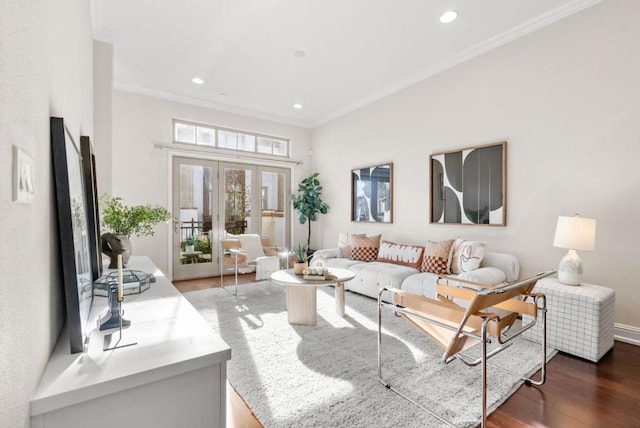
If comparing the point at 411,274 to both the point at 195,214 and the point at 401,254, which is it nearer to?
the point at 401,254

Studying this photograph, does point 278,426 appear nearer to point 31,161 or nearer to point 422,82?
point 31,161

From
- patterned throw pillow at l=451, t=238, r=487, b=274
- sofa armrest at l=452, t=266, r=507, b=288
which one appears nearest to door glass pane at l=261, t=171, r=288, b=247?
patterned throw pillow at l=451, t=238, r=487, b=274

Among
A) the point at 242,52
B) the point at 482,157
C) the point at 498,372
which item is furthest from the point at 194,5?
the point at 498,372

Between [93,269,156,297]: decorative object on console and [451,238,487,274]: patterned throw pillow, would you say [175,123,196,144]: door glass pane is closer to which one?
[93,269,156,297]: decorative object on console

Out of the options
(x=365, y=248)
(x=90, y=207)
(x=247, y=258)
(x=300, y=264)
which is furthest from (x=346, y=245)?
(x=90, y=207)

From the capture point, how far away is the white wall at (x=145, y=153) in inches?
190

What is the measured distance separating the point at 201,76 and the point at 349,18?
251 cm

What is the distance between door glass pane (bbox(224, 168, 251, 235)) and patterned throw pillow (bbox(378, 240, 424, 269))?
284 centimetres

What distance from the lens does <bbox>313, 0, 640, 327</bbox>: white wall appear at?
2.81 metres

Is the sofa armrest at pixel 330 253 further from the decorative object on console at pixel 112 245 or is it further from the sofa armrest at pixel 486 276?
the decorative object on console at pixel 112 245

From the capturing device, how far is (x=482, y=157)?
3832 millimetres

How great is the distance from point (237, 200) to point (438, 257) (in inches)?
153

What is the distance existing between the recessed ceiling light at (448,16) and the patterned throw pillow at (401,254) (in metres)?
2.76

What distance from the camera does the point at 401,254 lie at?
4.35 meters
